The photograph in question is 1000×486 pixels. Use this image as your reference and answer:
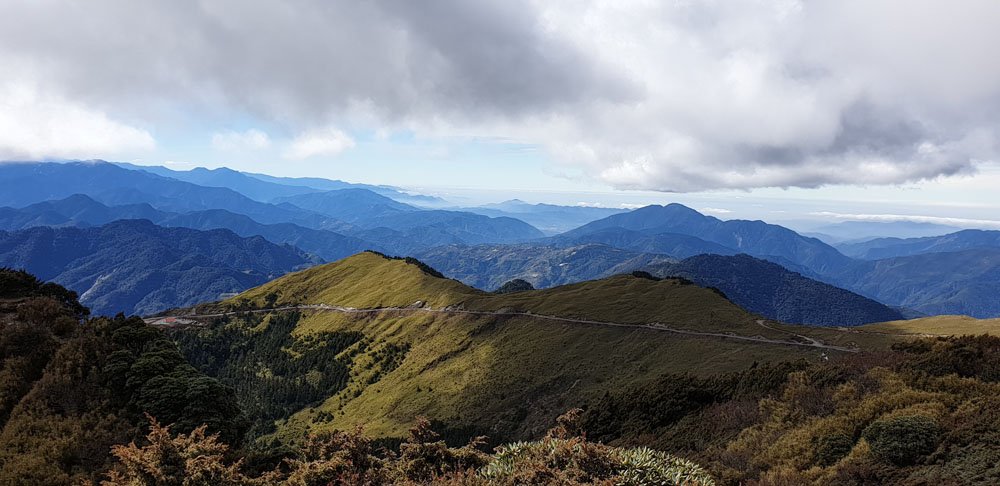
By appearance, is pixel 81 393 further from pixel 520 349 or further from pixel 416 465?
pixel 520 349

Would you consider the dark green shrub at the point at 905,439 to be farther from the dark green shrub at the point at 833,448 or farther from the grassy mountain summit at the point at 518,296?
the grassy mountain summit at the point at 518,296

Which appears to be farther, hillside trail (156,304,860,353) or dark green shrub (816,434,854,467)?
hillside trail (156,304,860,353)

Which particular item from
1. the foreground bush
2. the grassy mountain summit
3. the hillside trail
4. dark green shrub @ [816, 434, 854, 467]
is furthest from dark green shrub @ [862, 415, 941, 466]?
the grassy mountain summit

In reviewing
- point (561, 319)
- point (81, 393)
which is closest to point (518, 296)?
point (561, 319)

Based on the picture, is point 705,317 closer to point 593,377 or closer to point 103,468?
point 593,377

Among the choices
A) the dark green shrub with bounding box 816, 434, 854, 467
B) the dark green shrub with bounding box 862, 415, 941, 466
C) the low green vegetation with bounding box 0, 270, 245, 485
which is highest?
the dark green shrub with bounding box 862, 415, 941, 466

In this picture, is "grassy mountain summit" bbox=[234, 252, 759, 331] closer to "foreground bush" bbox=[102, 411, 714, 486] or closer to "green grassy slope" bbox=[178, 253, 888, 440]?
"green grassy slope" bbox=[178, 253, 888, 440]

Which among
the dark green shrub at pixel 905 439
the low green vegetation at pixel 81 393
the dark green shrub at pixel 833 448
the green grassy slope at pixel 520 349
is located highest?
the dark green shrub at pixel 905 439

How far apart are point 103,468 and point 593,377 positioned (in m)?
66.7

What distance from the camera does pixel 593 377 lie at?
80.0 meters

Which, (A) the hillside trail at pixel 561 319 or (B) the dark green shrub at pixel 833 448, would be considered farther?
(A) the hillside trail at pixel 561 319

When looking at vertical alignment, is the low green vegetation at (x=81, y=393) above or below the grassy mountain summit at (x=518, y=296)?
above

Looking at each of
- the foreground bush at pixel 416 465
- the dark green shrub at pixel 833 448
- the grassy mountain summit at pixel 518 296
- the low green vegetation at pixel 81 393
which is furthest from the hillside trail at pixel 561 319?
the low green vegetation at pixel 81 393

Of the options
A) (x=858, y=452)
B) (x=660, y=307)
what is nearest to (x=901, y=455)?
(x=858, y=452)
